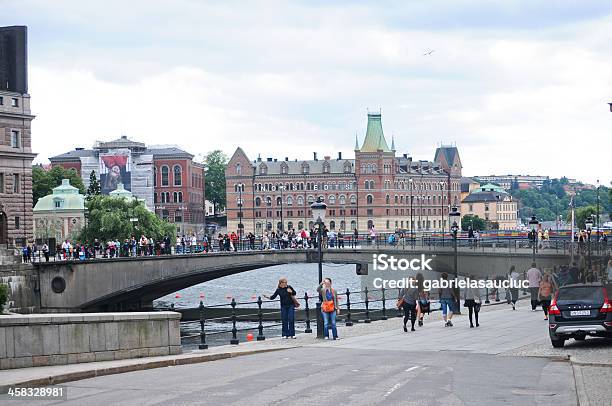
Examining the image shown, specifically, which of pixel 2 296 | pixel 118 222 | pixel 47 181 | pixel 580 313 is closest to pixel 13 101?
pixel 2 296

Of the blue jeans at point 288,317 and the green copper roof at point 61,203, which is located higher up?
the green copper roof at point 61,203

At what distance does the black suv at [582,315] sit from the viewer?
1075 inches

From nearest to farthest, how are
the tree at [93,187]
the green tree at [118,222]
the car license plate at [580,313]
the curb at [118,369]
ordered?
the curb at [118,369], the car license plate at [580,313], the green tree at [118,222], the tree at [93,187]

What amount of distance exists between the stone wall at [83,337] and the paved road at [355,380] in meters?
1.42

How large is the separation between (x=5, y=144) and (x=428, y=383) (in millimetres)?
69149

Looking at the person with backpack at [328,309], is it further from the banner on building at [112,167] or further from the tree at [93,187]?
the banner on building at [112,167]

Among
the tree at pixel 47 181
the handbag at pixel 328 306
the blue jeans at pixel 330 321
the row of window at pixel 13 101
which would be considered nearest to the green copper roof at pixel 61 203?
the tree at pixel 47 181

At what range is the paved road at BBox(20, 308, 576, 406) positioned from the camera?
734 inches

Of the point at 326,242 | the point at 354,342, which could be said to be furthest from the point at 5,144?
the point at 354,342

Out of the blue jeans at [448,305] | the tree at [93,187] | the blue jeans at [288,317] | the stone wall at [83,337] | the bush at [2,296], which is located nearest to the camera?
the stone wall at [83,337]

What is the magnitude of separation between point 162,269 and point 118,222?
133 ft

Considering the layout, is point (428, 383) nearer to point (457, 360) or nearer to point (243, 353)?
point (457, 360)

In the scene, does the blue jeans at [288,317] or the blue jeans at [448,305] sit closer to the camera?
the blue jeans at [288,317]

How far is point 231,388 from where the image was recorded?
19.9 meters
